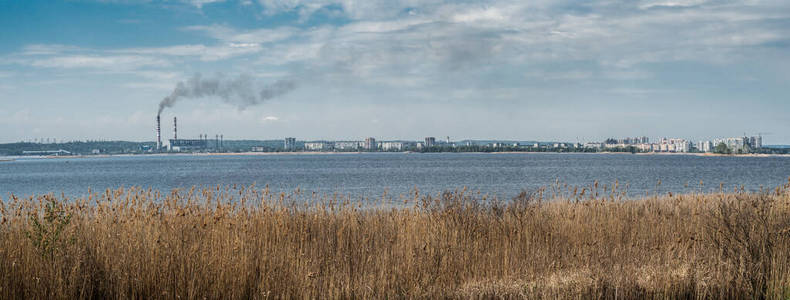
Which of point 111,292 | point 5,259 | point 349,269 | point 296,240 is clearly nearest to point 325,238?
point 296,240

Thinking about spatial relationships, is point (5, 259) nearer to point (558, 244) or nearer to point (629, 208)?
point (558, 244)

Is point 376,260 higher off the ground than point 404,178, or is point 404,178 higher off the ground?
point 376,260

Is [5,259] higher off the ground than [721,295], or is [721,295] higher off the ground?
[5,259]

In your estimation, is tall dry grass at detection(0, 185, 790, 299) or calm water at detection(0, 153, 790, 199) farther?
calm water at detection(0, 153, 790, 199)

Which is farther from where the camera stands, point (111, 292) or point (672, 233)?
point (672, 233)

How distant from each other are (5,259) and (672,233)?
9.88 m

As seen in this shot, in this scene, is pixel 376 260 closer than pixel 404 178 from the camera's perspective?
Yes

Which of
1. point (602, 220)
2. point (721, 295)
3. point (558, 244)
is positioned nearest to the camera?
point (721, 295)

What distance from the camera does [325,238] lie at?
10.2m

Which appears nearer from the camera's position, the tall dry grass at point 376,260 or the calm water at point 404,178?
the tall dry grass at point 376,260

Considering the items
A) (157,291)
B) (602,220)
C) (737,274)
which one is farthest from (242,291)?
(602,220)

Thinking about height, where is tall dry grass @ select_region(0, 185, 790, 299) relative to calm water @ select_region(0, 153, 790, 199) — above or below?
above

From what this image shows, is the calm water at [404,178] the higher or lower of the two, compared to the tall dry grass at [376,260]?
lower

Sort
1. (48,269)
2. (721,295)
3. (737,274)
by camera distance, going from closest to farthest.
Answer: (48,269), (721,295), (737,274)
